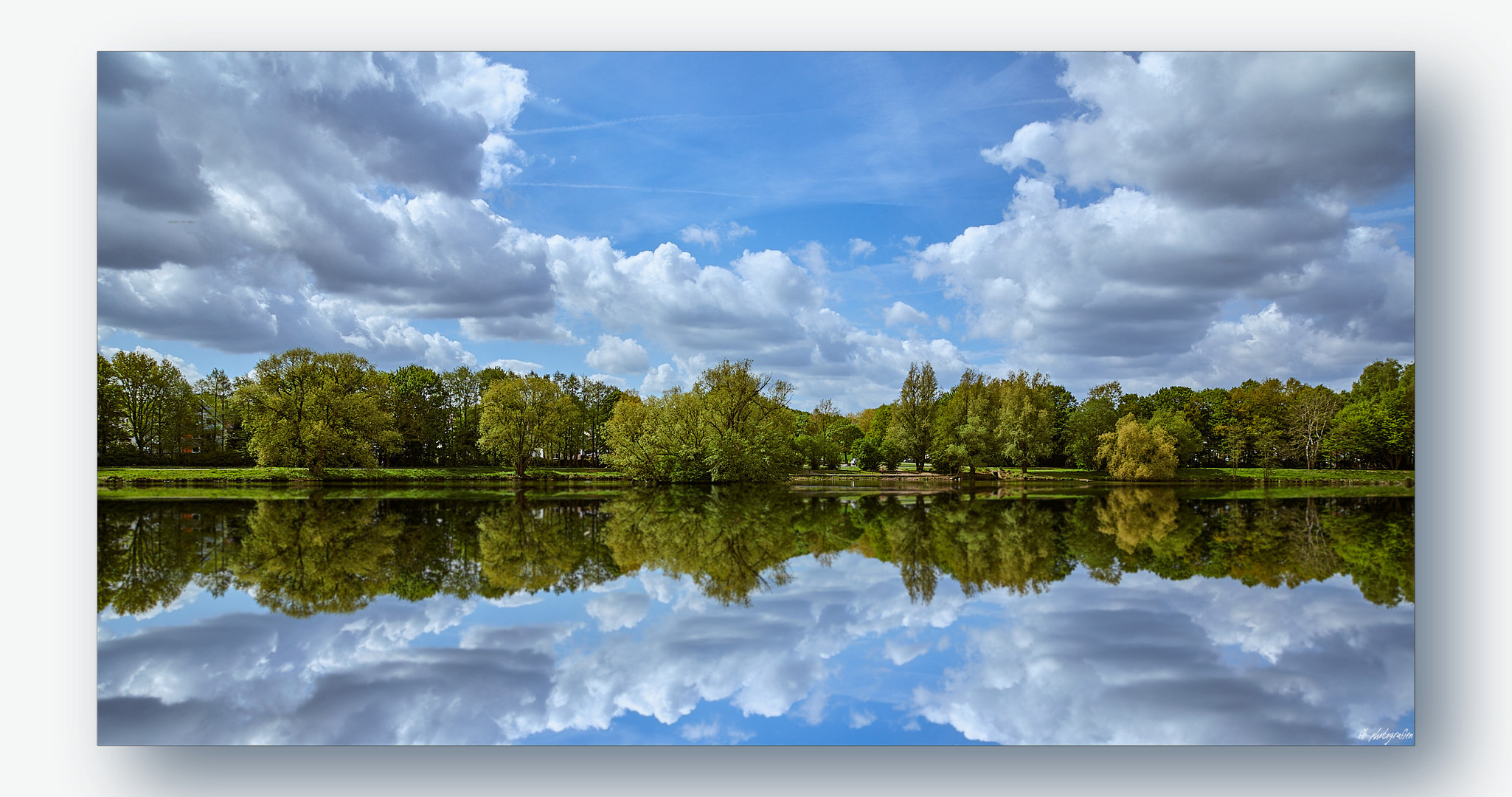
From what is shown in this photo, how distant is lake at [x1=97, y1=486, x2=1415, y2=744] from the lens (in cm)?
596

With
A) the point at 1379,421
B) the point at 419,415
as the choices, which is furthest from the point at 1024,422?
the point at 419,415

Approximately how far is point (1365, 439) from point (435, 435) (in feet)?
98.2

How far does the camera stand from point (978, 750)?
6.04 m

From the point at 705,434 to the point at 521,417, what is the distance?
8284 millimetres

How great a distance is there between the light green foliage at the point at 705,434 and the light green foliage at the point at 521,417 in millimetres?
2689

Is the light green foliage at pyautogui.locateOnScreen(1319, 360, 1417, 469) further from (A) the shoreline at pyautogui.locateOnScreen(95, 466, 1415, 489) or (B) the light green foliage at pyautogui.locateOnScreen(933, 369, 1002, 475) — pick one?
(B) the light green foliage at pyautogui.locateOnScreen(933, 369, 1002, 475)

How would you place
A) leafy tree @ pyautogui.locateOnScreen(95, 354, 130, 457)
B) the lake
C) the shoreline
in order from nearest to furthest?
the lake, leafy tree @ pyautogui.locateOnScreen(95, 354, 130, 457), the shoreline

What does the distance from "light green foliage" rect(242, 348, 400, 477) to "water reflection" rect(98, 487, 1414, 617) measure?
3.48 metres

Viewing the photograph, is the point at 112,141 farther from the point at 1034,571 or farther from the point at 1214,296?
the point at 1214,296

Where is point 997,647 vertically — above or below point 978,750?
above

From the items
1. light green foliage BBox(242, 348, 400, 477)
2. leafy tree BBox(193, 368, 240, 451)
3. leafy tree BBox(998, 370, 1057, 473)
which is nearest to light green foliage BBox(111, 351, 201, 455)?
leafy tree BBox(193, 368, 240, 451)

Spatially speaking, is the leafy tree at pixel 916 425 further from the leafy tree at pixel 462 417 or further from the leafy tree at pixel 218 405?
the leafy tree at pixel 218 405
